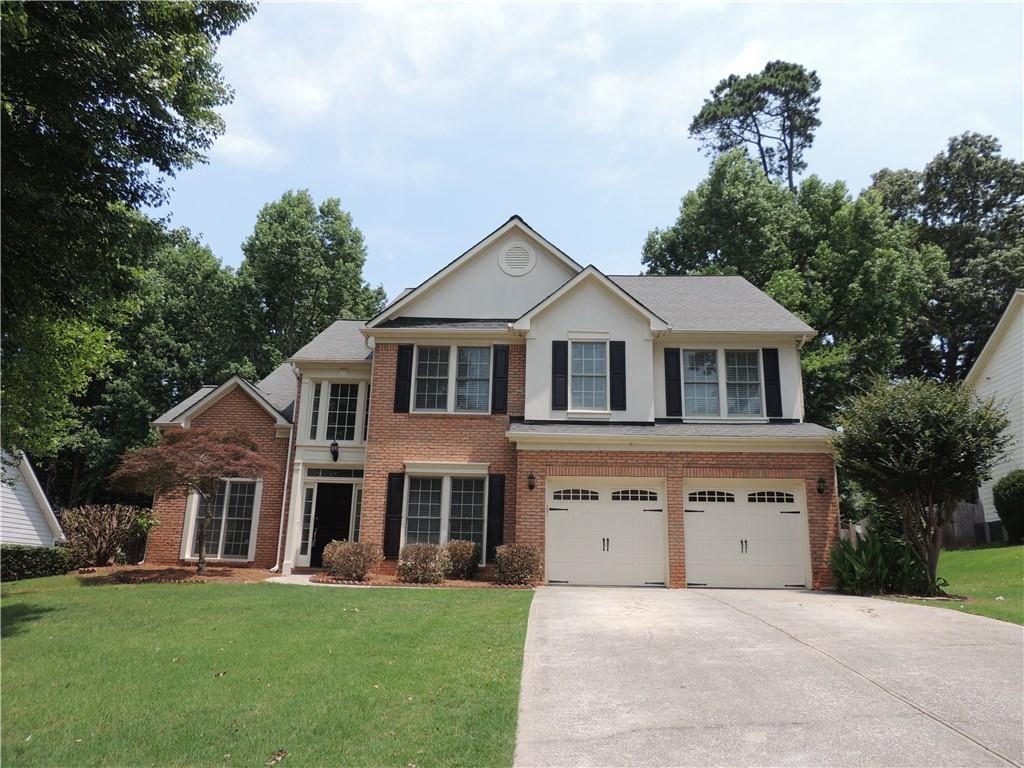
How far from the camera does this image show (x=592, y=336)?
55.5 ft

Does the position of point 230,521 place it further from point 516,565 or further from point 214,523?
point 516,565

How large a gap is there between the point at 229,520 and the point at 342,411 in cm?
442

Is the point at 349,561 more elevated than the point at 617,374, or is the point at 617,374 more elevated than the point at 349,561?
the point at 617,374

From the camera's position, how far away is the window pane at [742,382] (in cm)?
1675

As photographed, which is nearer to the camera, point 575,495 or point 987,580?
point 987,580

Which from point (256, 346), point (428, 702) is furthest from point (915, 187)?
point (428, 702)

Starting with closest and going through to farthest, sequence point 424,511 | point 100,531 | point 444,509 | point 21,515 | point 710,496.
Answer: point 710,496, point 444,509, point 424,511, point 100,531, point 21,515

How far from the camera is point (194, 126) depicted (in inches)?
416

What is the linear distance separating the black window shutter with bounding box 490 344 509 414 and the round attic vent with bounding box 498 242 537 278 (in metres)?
2.35

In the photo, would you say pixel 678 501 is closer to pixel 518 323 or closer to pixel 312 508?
pixel 518 323

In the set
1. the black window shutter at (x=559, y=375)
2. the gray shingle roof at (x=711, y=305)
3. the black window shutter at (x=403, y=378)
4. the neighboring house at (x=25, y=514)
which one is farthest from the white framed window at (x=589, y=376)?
the neighboring house at (x=25, y=514)

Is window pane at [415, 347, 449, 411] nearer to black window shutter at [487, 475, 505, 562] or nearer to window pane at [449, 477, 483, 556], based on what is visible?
window pane at [449, 477, 483, 556]

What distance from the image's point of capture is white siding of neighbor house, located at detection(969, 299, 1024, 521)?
875 inches

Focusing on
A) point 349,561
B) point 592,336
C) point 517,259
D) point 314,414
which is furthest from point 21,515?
point 592,336
